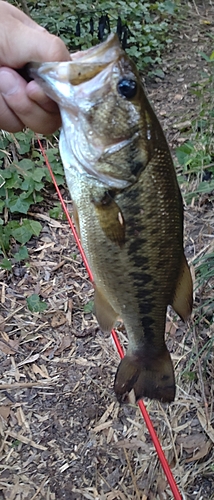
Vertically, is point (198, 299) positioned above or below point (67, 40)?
below

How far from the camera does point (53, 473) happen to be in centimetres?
226

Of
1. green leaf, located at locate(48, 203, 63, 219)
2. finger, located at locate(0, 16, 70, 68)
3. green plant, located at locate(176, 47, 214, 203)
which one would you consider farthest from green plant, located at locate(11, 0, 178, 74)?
finger, located at locate(0, 16, 70, 68)

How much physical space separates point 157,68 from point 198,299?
11.0ft

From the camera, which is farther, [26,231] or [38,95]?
[26,231]

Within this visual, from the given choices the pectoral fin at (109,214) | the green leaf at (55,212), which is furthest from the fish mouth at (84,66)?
the green leaf at (55,212)

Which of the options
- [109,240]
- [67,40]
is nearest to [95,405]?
[109,240]

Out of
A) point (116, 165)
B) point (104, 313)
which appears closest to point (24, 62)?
point (116, 165)

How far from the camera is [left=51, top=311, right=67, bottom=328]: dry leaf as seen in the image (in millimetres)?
2865

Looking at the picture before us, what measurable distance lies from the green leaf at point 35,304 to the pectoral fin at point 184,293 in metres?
1.67

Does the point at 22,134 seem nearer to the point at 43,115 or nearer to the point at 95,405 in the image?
the point at 95,405

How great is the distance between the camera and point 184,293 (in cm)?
134

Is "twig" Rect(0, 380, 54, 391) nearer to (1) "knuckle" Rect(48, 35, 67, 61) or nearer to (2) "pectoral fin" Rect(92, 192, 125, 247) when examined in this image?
(2) "pectoral fin" Rect(92, 192, 125, 247)

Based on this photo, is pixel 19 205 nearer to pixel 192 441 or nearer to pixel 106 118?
pixel 192 441

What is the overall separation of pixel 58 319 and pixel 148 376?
4.84 ft
